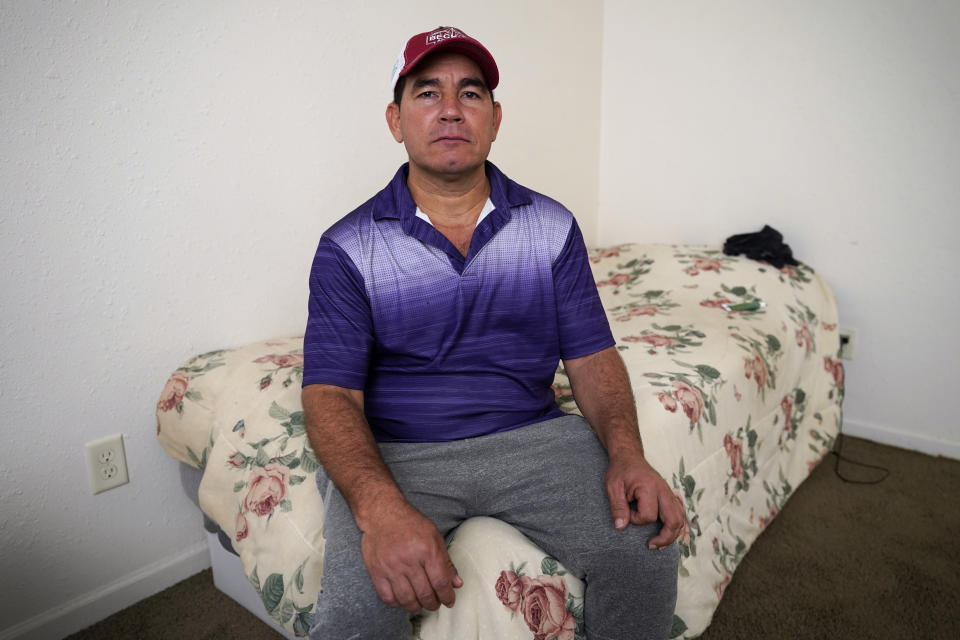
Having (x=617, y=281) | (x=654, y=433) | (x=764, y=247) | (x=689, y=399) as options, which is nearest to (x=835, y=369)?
(x=764, y=247)

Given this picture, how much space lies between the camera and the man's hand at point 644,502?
0.89 metres

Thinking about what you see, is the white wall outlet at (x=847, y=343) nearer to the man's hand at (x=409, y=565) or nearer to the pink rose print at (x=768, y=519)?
the pink rose print at (x=768, y=519)

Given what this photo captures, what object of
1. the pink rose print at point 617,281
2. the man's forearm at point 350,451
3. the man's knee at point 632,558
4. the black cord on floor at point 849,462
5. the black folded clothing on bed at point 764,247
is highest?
the black folded clothing on bed at point 764,247

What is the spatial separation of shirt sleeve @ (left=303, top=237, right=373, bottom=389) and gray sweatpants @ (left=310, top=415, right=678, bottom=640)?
0.48ft

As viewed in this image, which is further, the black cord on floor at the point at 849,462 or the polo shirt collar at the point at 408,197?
the black cord on floor at the point at 849,462

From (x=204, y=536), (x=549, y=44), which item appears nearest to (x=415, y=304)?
(x=204, y=536)

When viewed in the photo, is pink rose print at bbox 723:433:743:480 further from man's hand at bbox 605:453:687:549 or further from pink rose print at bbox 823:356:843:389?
pink rose print at bbox 823:356:843:389

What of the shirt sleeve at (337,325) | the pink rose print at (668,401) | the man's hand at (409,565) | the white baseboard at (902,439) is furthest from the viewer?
the white baseboard at (902,439)

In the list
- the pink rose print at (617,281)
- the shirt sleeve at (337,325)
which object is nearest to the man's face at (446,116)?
the shirt sleeve at (337,325)

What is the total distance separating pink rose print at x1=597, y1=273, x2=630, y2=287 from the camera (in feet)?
6.95

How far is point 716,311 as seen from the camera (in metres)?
1.83

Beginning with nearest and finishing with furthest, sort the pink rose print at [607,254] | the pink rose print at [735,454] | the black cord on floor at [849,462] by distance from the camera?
the pink rose print at [735,454] < the black cord on floor at [849,462] < the pink rose print at [607,254]

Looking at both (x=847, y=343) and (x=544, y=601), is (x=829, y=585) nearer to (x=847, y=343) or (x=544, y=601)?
(x=544, y=601)

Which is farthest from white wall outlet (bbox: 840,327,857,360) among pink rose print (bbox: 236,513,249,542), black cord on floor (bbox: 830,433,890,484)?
pink rose print (bbox: 236,513,249,542)
